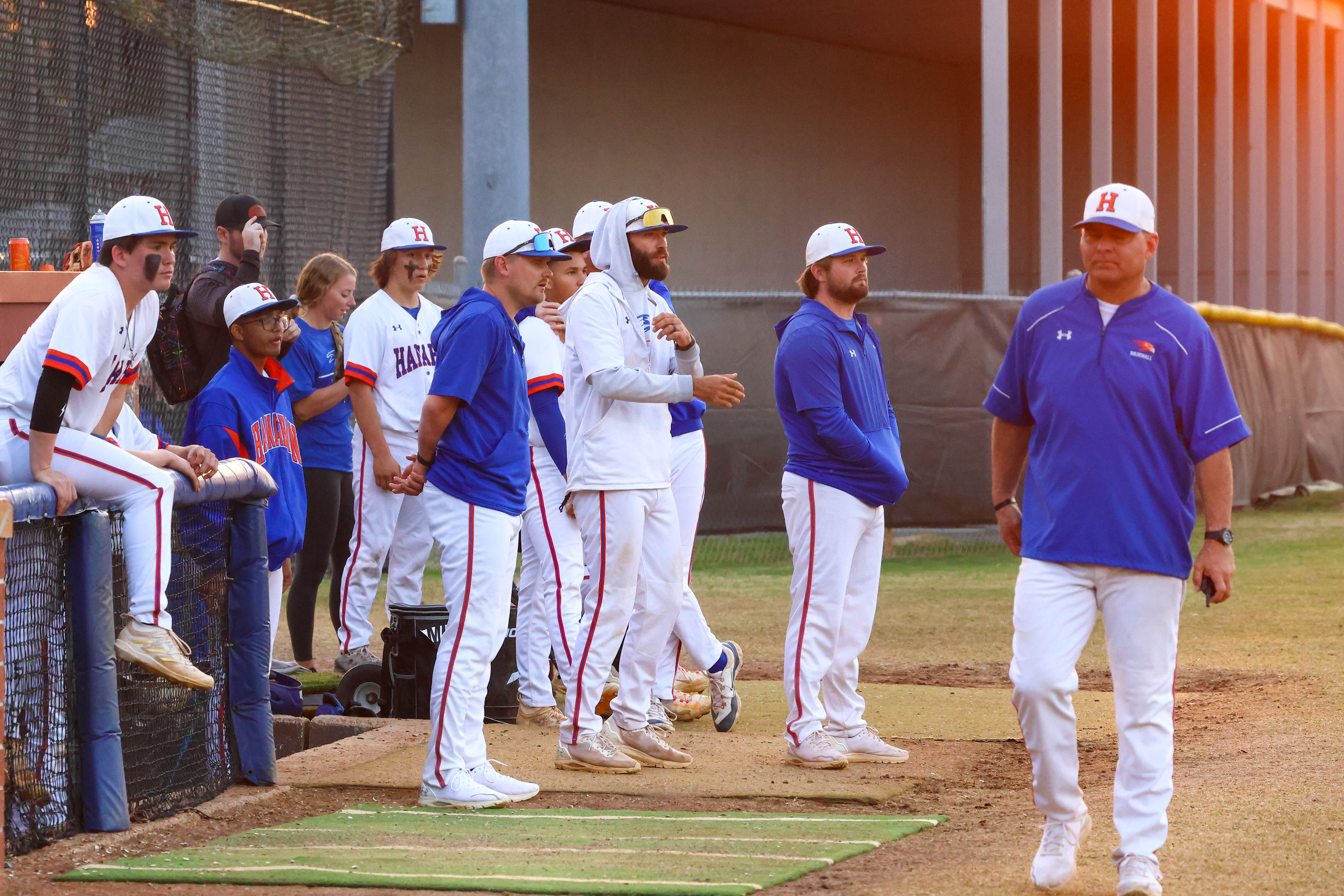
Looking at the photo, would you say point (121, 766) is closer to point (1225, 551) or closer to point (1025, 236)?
point (1225, 551)

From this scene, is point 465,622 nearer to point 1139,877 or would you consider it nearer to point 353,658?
point 1139,877

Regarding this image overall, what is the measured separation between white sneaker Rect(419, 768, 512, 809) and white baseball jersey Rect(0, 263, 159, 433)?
172 centimetres

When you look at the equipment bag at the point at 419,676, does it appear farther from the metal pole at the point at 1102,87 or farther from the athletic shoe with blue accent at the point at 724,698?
the metal pole at the point at 1102,87

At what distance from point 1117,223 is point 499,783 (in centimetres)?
287

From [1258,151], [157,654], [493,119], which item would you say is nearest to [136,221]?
[157,654]

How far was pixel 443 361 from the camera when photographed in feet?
16.8

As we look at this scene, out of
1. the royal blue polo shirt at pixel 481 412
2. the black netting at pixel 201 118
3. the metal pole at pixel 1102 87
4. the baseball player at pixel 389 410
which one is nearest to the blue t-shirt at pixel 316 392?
the baseball player at pixel 389 410

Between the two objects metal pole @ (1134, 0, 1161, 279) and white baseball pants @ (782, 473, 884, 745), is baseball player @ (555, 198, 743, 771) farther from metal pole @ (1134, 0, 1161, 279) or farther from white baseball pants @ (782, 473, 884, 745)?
metal pole @ (1134, 0, 1161, 279)

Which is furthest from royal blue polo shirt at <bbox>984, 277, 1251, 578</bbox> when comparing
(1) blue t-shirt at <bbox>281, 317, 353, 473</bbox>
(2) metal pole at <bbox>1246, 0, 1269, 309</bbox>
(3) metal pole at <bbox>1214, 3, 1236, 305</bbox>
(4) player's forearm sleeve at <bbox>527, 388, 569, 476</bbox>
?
(2) metal pole at <bbox>1246, 0, 1269, 309</bbox>

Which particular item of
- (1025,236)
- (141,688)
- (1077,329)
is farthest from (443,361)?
(1025,236)

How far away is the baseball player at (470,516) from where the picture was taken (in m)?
5.08

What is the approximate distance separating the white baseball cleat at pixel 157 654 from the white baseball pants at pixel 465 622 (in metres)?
0.81

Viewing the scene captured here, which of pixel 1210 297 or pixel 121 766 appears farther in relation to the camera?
pixel 1210 297

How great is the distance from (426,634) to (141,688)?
1683mm
